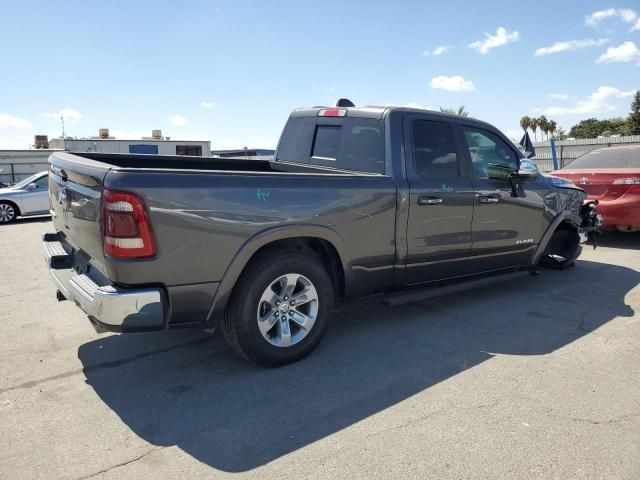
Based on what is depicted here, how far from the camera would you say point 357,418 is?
3.11 m

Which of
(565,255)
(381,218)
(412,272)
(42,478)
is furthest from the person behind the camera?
(565,255)

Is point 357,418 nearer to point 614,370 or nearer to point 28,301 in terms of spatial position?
point 614,370

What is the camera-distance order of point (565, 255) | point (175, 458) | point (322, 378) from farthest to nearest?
point (565, 255) < point (322, 378) < point (175, 458)

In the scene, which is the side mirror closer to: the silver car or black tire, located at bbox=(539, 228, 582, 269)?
black tire, located at bbox=(539, 228, 582, 269)

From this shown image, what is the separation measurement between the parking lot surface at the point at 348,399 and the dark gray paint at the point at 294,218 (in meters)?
0.56

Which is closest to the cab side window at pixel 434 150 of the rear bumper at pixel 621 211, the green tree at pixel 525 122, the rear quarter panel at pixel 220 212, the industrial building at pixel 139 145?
the rear quarter panel at pixel 220 212

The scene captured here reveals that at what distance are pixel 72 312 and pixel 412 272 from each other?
331 centimetres

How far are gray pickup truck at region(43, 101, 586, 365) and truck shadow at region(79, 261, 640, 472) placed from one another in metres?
0.34

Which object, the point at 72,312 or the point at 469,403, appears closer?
the point at 469,403

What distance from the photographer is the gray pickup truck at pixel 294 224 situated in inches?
123

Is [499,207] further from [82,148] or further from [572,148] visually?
[82,148]

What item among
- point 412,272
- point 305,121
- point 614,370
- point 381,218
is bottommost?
point 614,370

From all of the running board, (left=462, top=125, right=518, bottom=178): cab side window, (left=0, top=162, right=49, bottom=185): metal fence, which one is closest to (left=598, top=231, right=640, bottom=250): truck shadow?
the running board

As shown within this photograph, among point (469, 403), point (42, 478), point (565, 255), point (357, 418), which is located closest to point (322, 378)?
point (357, 418)
